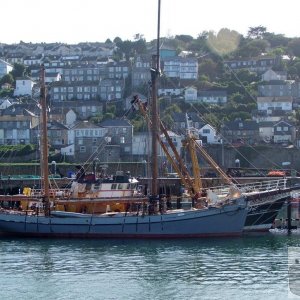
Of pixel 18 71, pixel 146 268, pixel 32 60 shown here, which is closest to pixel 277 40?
pixel 32 60

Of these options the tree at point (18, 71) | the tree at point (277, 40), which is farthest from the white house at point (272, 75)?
the tree at point (18, 71)

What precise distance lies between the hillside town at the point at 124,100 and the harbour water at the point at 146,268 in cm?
2963

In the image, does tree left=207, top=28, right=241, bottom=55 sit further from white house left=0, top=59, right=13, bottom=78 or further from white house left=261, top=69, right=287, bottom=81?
white house left=0, top=59, right=13, bottom=78

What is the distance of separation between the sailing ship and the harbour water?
83 centimetres

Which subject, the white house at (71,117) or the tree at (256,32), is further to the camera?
the tree at (256,32)

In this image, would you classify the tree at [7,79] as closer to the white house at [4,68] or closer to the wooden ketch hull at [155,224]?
the white house at [4,68]

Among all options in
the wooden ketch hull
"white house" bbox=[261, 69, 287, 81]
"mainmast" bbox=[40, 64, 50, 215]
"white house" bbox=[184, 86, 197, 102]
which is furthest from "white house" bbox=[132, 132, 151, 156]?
the wooden ketch hull

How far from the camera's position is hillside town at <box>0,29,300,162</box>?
277ft

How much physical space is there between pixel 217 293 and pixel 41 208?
16738 mm

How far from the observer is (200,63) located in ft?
384

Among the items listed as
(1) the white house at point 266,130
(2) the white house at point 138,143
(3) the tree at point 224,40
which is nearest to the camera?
(2) the white house at point 138,143

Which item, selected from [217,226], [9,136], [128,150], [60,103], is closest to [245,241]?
[217,226]

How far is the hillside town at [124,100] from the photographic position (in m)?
84.4

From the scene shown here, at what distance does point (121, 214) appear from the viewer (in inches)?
1695
